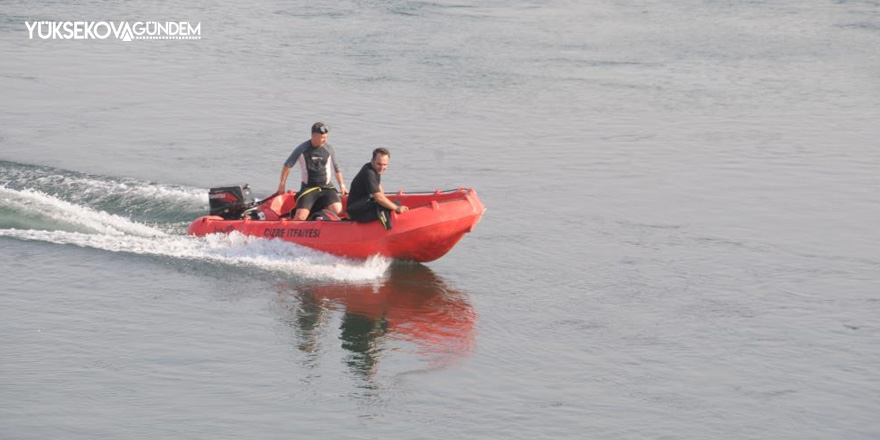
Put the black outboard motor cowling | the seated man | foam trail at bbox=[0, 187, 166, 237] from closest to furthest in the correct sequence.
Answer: the seated man < the black outboard motor cowling < foam trail at bbox=[0, 187, 166, 237]

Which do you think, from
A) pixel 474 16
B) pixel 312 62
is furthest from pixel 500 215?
pixel 474 16

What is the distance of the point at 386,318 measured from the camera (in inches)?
541

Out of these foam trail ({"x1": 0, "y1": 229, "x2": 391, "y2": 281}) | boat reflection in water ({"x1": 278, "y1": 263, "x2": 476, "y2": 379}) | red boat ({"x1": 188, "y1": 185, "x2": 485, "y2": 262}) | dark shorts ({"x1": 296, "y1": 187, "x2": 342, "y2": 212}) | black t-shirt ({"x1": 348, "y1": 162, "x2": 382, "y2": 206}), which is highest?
black t-shirt ({"x1": 348, "y1": 162, "x2": 382, "y2": 206})

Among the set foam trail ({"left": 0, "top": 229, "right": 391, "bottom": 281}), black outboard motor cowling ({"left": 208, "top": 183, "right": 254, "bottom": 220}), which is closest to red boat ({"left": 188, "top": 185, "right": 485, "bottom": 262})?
black outboard motor cowling ({"left": 208, "top": 183, "right": 254, "bottom": 220})

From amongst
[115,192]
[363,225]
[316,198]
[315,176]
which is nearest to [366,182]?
[363,225]

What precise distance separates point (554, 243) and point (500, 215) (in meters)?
1.41

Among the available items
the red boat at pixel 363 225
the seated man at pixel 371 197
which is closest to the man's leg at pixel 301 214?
the red boat at pixel 363 225

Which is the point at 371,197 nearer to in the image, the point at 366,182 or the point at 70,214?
the point at 366,182

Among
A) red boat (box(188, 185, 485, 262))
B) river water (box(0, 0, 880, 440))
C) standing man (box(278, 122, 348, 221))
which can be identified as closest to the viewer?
river water (box(0, 0, 880, 440))

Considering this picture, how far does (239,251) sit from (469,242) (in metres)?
3.23

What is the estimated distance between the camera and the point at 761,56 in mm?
28312

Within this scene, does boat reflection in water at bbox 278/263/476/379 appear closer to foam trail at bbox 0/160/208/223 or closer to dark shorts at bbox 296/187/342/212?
dark shorts at bbox 296/187/342/212

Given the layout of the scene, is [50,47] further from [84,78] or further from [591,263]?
[591,263]

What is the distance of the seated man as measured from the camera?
14.3 metres
